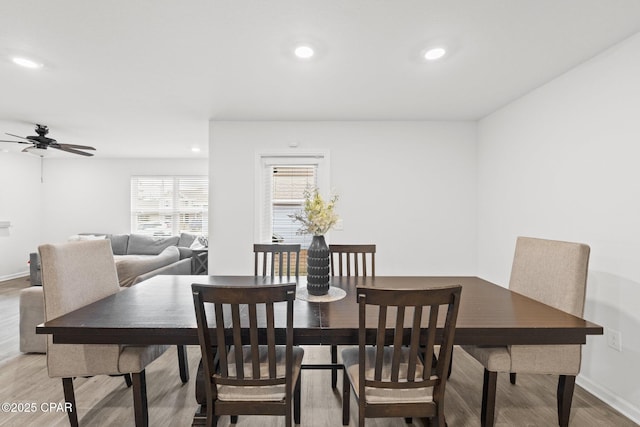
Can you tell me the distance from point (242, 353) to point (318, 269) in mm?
730

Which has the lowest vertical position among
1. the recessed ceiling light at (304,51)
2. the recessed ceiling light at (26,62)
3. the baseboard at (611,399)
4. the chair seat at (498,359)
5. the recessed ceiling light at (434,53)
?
the baseboard at (611,399)

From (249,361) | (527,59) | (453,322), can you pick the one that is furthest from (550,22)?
(249,361)

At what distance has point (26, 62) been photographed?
2295mm

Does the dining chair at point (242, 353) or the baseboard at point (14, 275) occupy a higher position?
the dining chair at point (242, 353)

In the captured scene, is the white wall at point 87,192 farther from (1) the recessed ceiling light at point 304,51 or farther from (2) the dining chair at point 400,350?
(2) the dining chair at point 400,350

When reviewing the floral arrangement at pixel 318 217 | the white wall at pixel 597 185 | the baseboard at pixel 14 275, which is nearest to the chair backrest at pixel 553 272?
the white wall at pixel 597 185

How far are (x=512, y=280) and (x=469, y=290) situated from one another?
405 millimetres

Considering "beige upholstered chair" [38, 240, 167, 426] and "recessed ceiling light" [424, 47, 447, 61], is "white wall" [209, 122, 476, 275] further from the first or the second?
"beige upholstered chair" [38, 240, 167, 426]

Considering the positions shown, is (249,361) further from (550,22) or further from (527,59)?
(527,59)

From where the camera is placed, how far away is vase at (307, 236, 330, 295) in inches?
76.6

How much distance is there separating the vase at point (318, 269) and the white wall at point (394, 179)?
5.84 feet

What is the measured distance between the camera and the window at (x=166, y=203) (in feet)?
21.4

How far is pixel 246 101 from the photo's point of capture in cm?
311

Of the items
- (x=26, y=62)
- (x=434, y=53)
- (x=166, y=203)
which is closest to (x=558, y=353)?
(x=434, y=53)
